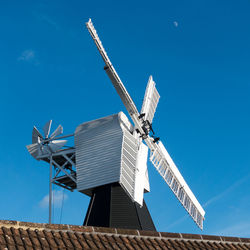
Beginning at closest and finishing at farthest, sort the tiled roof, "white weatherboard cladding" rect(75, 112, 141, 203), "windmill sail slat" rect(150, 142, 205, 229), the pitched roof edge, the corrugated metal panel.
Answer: the tiled roof
the pitched roof edge
"white weatherboard cladding" rect(75, 112, 141, 203)
the corrugated metal panel
"windmill sail slat" rect(150, 142, 205, 229)

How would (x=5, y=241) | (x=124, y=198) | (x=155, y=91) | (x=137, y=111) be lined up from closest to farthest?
(x=5, y=241)
(x=124, y=198)
(x=137, y=111)
(x=155, y=91)

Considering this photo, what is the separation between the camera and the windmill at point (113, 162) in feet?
79.7

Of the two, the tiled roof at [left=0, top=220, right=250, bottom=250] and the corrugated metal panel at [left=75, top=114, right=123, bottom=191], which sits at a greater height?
the corrugated metal panel at [left=75, top=114, right=123, bottom=191]

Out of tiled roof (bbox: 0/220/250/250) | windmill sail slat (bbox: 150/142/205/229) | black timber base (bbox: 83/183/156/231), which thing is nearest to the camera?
tiled roof (bbox: 0/220/250/250)

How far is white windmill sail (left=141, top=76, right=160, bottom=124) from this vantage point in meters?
28.6

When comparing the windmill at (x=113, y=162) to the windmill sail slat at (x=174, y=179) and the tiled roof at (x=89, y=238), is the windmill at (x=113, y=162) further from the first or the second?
the tiled roof at (x=89, y=238)

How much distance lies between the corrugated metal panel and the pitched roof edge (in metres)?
9.72

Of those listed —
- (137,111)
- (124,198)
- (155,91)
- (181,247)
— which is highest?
(155,91)

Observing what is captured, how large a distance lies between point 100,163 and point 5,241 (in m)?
14.1

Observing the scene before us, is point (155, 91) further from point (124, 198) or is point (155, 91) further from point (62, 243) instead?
point (62, 243)

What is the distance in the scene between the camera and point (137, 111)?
1067 inches

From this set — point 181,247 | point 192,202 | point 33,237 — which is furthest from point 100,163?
point 33,237

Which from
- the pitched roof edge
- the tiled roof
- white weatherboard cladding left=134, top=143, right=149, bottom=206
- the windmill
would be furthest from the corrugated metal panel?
the tiled roof

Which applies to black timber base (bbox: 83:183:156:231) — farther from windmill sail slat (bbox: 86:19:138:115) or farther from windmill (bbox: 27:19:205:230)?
windmill sail slat (bbox: 86:19:138:115)
